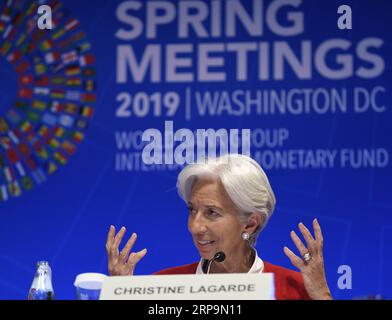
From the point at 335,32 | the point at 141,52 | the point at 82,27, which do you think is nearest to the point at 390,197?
the point at 335,32

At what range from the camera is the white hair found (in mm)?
3320

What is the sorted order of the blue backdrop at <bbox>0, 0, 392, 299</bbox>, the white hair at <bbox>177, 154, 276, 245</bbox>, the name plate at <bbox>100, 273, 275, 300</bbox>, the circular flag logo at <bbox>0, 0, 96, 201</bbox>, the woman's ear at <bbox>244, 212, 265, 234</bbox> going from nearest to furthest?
the name plate at <bbox>100, 273, 275, 300</bbox> < the white hair at <bbox>177, 154, 276, 245</bbox> < the woman's ear at <bbox>244, 212, 265, 234</bbox> < the blue backdrop at <bbox>0, 0, 392, 299</bbox> < the circular flag logo at <bbox>0, 0, 96, 201</bbox>

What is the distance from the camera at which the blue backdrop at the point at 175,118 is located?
13.6ft

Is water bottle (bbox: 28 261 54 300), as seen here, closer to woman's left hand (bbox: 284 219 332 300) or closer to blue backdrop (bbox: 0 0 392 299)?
woman's left hand (bbox: 284 219 332 300)

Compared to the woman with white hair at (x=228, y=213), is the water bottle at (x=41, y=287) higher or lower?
lower

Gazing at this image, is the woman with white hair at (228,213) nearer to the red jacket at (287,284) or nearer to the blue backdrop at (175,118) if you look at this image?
the red jacket at (287,284)

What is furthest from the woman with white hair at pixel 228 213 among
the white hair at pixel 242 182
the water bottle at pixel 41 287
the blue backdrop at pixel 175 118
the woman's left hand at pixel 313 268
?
the blue backdrop at pixel 175 118

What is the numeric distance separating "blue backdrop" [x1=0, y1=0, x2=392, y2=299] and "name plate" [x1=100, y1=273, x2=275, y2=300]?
1981 millimetres

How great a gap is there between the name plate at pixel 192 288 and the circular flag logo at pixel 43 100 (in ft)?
7.29

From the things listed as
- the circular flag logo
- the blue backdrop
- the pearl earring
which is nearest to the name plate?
the pearl earring

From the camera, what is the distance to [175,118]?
4.23 metres

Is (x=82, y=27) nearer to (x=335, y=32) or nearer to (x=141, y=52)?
(x=141, y=52)

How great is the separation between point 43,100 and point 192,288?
2.42 metres

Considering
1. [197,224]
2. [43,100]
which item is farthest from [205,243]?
[43,100]
